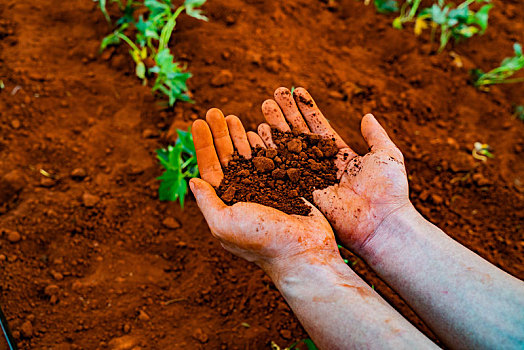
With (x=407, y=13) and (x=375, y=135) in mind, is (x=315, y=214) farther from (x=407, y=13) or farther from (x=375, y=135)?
(x=407, y=13)

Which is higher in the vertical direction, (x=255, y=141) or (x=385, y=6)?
(x=385, y=6)

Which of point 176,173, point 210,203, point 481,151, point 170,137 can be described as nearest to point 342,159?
point 210,203

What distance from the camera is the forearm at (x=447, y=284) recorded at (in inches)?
43.4

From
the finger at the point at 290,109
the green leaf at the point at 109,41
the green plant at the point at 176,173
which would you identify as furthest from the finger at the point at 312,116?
the green leaf at the point at 109,41

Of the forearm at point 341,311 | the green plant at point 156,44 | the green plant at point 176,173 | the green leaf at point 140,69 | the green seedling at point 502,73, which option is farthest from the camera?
the green seedling at point 502,73

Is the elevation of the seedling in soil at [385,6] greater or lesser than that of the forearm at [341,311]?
greater

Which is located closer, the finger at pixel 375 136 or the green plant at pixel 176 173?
the finger at pixel 375 136

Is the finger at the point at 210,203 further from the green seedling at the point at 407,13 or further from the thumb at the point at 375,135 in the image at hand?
the green seedling at the point at 407,13

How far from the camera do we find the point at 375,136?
1.50 meters

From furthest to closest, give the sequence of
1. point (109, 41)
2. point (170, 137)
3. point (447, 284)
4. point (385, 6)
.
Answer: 1. point (385, 6)
2. point (109, 41)
3. point (170, 137)
4. point (447, 284)

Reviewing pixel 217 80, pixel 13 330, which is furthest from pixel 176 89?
pixel 13 330

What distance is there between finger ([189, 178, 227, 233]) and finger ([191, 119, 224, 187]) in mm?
84

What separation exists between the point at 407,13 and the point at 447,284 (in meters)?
2.08

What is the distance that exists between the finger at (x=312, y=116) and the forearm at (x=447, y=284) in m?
0.42
